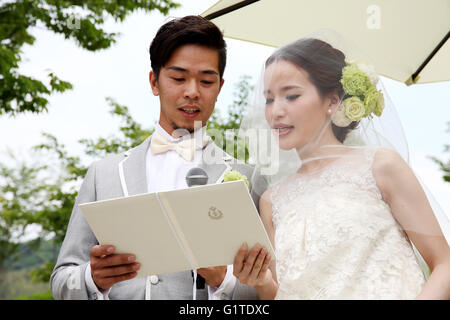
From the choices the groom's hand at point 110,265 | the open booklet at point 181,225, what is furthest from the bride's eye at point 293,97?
the groom's hand at point 110,265

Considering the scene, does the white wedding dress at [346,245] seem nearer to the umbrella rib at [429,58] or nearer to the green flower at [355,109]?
the green flower at [355,109]

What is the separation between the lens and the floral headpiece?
2432 mm

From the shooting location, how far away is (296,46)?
254 centimetres

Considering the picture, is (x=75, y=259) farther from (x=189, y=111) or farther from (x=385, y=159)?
(x=385, y=159)

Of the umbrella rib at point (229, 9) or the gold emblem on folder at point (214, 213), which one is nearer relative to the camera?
the gold emblem on folder at point (214, 213)

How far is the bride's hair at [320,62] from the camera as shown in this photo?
2459 millimetres

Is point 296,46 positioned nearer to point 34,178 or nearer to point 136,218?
point 136,218

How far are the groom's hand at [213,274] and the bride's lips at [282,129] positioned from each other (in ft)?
2.34

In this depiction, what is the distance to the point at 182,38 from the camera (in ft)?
8.76

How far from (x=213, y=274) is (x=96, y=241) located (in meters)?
A: 0.69

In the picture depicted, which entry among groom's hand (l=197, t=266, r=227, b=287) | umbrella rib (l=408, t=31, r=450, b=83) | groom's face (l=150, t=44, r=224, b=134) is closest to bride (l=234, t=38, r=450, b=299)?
groom's hand (l=197, t=266, r=227, b=287)

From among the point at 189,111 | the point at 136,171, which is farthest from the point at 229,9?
the point at 136,171

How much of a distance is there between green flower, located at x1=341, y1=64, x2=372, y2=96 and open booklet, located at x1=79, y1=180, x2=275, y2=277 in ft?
3.00
